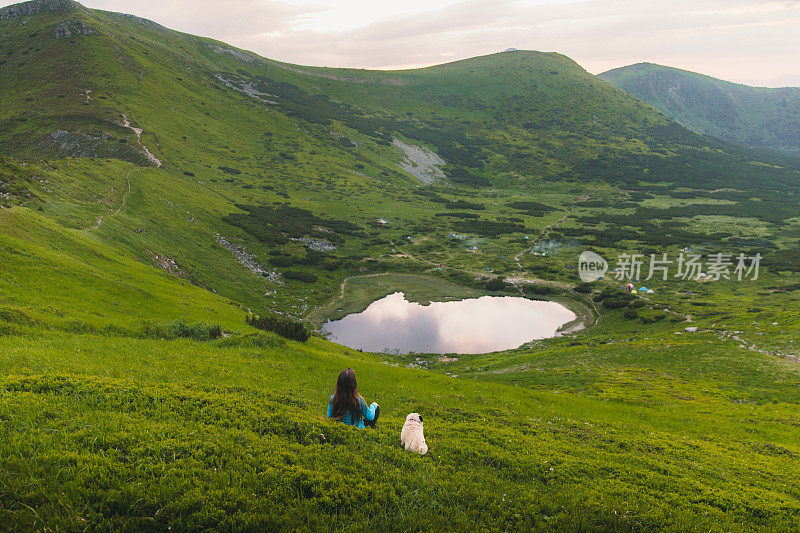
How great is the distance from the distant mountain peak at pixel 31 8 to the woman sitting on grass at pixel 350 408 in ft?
911

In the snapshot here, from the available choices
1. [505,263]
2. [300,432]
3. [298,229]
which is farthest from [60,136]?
[300,432]

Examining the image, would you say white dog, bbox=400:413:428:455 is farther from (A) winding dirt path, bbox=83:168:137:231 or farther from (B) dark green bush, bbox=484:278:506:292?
(B) dark green bush, bbox=484:278:506:292

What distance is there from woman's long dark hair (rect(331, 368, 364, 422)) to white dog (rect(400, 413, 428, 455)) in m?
1.64

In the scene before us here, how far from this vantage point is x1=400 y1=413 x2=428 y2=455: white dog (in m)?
12.4

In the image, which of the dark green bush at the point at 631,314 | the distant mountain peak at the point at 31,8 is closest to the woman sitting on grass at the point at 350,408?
the dark green bush at the point at 631,314

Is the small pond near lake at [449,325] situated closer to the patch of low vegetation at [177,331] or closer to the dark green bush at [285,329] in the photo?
the dark green bush at [285,329]

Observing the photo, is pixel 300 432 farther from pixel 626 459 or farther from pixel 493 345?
pixel 493 345

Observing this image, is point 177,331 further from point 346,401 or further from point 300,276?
point 300,276

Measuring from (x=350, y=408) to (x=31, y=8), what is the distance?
286725 mm

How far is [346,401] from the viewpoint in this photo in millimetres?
12633

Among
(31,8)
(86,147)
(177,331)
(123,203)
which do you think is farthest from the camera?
(31,8)

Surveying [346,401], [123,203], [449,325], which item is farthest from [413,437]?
[123,203]

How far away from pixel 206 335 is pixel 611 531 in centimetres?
2484

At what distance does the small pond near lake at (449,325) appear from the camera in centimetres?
6059
